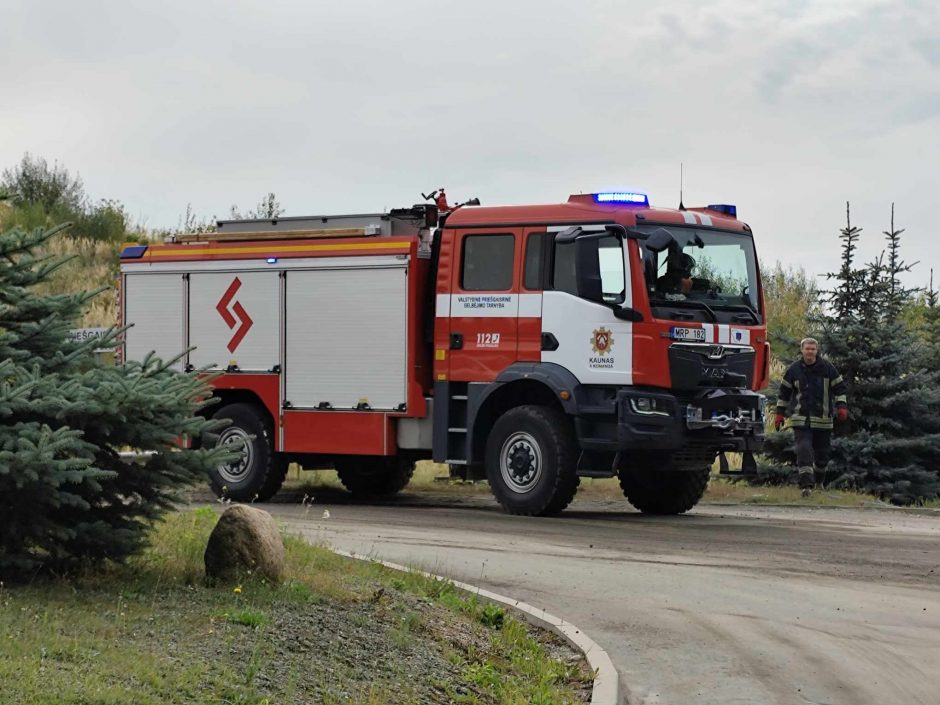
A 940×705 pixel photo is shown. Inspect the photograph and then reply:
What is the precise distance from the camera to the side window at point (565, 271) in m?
16.5

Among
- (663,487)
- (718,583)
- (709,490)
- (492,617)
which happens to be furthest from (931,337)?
(492,617)

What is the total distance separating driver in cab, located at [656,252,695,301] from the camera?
16.3 meters

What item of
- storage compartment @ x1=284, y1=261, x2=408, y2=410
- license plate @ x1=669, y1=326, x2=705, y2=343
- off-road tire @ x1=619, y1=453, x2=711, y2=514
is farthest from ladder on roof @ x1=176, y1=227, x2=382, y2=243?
off-road tire @ x1=619, y1=453, x2=711, y2=514

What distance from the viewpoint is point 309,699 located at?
24.7 ft

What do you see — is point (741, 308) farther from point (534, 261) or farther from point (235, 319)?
point (235, 319)

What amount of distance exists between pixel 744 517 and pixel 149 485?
9.78 m

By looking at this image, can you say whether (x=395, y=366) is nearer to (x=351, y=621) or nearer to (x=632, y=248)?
(x=632, y=248)

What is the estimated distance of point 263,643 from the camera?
8.21 m

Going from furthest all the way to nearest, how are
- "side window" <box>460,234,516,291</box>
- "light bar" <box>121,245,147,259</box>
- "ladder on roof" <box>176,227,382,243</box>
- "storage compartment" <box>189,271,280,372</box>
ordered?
"light bar" <box>121,245,147,259</box> < "storage compartment" <box>189,271,280,372</box> < "ladder on roof" <box>176,227,382,243</box> < "side window" <box>460,234,516,291</box>

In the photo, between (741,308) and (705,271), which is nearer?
(705,271)

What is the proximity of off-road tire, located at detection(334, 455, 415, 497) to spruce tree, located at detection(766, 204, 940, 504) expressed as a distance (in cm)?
→ 566

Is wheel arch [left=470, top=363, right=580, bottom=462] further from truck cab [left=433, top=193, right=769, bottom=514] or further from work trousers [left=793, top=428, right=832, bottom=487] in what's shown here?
work trousers [left=793, top=428, right=832, bottom=487]

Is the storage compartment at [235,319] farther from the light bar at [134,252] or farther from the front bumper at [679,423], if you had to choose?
the front bumper at [679,423]

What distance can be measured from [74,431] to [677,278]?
8991mm
